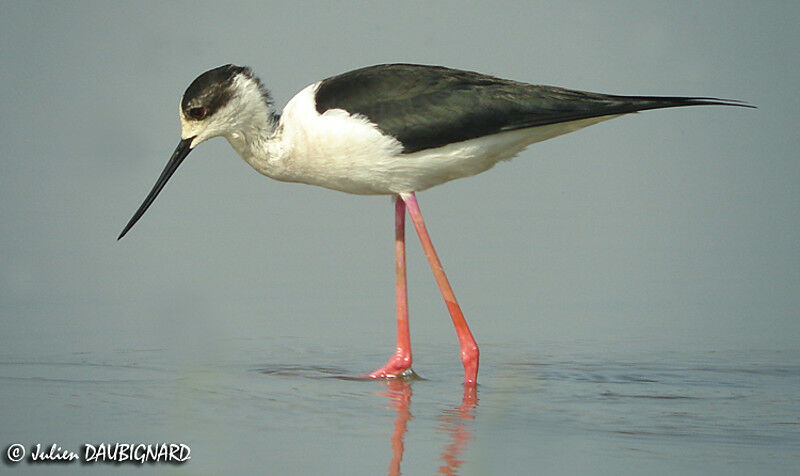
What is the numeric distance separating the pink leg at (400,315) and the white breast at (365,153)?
41 centimetres

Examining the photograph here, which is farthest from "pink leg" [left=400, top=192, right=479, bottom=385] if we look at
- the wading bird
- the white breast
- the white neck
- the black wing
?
the white neck

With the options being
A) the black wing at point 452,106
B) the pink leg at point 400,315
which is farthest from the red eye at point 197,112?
the pink leg at point 400,315

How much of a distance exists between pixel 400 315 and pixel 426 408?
149cm

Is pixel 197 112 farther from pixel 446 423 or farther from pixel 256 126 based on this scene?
pixel 446 423

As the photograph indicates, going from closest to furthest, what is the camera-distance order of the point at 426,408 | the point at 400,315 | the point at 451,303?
the point at 426,408 < the point at 451,303 < the point at 400,315

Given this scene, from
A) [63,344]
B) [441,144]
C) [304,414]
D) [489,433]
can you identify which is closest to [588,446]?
[489,433]

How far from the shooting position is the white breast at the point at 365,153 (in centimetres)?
625

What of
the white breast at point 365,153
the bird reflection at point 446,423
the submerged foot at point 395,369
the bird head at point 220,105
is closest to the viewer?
the bird reflection at point 446,423

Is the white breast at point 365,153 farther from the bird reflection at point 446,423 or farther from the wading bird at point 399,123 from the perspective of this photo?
the bird reflection at point 446,423

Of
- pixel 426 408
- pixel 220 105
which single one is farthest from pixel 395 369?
pixel 220 105

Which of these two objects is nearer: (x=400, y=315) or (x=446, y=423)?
(x=446, y=423)

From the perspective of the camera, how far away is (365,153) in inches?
247

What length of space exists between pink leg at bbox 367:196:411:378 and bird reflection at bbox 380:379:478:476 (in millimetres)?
170

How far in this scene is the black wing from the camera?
20.6 ft
